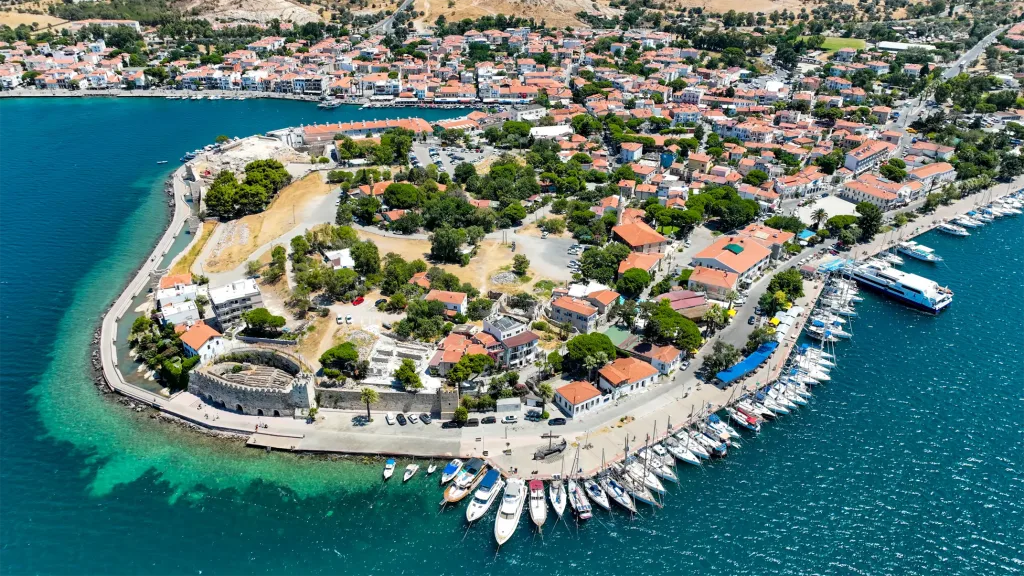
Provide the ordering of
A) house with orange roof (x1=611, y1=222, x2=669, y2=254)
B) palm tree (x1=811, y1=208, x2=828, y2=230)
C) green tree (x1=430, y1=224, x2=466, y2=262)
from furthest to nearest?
palm tree (x1=811, y1=208, x2=828, y2=230) < house with orange roof (x1=611, y1=222, x2=669, y2=254) < green tree (x1=430, y1=224, x2=466, y2=262)

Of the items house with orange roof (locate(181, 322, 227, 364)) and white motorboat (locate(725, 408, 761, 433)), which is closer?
white motorboat (locate(725, 408, 761, 433))

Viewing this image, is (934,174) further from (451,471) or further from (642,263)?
(451,471)

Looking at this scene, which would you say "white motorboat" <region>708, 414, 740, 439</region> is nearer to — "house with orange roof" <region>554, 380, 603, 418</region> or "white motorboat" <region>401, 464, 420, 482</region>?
"house with orange roof" <region>554, 380, 603, 418</region>

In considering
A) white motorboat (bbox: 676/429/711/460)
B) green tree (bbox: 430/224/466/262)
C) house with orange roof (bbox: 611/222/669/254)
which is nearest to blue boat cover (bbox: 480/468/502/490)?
white motorboat (bbox: 676/429/711/460)

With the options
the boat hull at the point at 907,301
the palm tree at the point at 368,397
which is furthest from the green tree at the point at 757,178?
the palm tree at the point at 368,397

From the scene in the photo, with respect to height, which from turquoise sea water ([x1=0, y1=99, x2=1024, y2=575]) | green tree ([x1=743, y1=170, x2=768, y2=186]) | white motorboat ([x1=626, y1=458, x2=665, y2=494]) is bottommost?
turquoise sea water ([x1=0, y1=99, x2=1024, y2=575])

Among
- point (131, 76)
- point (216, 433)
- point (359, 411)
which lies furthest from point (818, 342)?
point (131, 76)

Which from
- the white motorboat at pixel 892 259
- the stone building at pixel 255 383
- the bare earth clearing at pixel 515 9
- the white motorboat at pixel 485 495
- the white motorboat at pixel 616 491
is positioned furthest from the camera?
the bare earth clearing at pixel 515 9

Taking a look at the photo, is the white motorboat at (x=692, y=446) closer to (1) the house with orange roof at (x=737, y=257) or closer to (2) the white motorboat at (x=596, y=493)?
(2) the white motorboat at (x=596, y=493)
